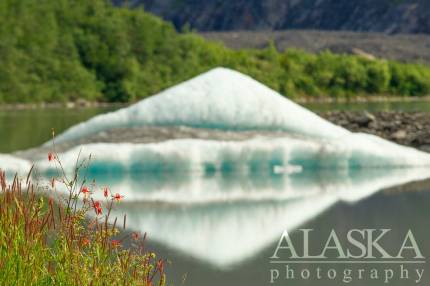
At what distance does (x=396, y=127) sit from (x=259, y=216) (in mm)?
13951

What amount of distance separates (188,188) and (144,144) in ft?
8.51

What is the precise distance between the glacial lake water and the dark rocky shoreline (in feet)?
18.2

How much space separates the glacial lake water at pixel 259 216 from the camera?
6.93 meters

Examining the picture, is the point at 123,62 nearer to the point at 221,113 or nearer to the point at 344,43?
the point at 344,43

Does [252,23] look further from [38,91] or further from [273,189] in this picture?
[273,189]

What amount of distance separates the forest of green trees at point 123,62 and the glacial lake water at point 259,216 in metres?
64.3

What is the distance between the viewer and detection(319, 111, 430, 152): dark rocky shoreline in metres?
20.1

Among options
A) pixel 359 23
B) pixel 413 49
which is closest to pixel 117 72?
pixel 413 49

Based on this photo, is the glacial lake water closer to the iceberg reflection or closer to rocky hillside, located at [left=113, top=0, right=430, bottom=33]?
the iceberg reflection

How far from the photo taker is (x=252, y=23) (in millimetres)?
194750

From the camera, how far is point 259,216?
9703 millimetres

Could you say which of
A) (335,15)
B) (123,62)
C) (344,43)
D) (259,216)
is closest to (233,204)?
(259,216)

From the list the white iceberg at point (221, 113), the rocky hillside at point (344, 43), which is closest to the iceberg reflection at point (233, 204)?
the white iceberg at point (221, 113)

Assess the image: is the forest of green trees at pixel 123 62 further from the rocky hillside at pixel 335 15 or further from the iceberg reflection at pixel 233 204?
the rocky hillside at pixel 335 15
